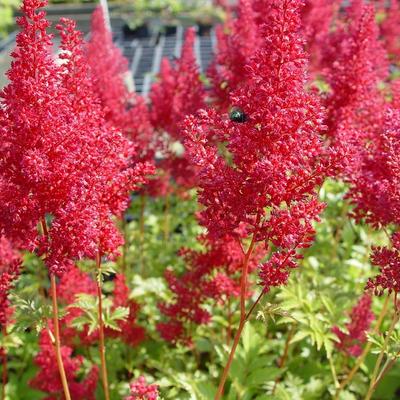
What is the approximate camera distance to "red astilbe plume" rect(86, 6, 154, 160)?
407 centimetres

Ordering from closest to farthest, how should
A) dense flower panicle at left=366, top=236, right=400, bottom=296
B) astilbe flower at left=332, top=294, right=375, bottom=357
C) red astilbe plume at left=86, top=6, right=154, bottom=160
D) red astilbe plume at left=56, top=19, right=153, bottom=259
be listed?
1. red astilbe plume at left=56, top=19, right=153, bottom=259
2. dense flower panicle at left=366, top=236, right=400, bottom=296
3. astilbe flower at left=332, top=294, right=375, bottom=357
4. red astilbe plume at left=86, top=6, right=154, bottom=160

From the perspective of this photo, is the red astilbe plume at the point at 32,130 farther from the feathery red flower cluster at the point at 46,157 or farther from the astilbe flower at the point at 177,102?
the astilbe flower at the point at 177,102

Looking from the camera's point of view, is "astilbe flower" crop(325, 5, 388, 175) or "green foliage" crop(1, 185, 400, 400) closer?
"astilbe flower" crop(325, 5, 388, 175)

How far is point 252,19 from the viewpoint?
4320 mm

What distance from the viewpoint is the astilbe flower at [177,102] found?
173 inches

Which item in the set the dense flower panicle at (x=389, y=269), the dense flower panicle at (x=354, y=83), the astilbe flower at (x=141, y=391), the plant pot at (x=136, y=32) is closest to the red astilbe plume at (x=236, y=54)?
the dense flower panicle at (x=354, y=83)

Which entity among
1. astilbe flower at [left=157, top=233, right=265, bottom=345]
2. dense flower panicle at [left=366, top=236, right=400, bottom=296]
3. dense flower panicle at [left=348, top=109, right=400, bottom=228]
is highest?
dense flower panicle at [left=348, top=109, right=400, bottom=228]

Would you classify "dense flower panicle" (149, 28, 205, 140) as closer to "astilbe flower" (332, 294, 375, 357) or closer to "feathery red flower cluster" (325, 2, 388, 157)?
"feathery red flower cluster" (325, 2, 388, 157)

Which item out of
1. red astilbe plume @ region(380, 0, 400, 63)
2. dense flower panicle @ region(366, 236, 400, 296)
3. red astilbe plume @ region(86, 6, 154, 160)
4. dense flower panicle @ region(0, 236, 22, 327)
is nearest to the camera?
dense flower panicle @ region(366, 236, 400, 296)

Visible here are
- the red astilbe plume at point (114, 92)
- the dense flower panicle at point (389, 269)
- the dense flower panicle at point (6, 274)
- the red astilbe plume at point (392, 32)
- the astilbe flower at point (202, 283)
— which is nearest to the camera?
the dense flower panicle at point (389, 269)

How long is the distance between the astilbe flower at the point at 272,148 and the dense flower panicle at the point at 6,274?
1.20 metres

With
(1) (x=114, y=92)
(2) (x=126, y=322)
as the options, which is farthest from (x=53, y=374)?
(1) (x=114, y=92)

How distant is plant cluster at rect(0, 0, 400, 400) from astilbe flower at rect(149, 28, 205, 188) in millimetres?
→ 18

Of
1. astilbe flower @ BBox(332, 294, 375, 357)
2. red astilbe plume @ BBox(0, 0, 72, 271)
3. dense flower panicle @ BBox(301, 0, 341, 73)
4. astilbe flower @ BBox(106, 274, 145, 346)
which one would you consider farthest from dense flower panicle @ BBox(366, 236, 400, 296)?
dense flower panicle @ BBox(301, 0, 341, 73)
